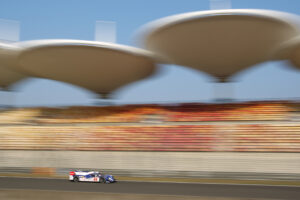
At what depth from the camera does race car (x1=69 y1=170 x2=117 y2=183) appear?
1354 cm

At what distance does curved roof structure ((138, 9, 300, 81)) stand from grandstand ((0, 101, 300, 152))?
3.58 m

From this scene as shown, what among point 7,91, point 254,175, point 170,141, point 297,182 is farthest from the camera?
point 7,91

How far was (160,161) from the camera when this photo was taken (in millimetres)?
16609

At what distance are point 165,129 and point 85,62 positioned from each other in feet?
24.2

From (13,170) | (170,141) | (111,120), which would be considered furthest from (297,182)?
(13,170)

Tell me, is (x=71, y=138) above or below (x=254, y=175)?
above

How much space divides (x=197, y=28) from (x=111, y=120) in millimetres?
9304

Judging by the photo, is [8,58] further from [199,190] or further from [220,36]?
[199,190]

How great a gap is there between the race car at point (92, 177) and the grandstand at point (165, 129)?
3.86m

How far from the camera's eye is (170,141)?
17219 mm

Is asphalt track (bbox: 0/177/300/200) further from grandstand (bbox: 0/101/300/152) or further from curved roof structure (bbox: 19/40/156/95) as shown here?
curved roof structure (bbox: 19/40/156/95)

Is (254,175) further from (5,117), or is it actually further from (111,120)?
(5,117)

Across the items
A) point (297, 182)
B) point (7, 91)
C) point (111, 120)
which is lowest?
point (297, 182)

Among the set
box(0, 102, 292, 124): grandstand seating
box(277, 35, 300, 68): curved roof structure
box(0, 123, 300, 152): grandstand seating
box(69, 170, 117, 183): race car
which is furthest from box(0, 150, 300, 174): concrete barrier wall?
box(277, 35, 300, 68): curved roof structure
